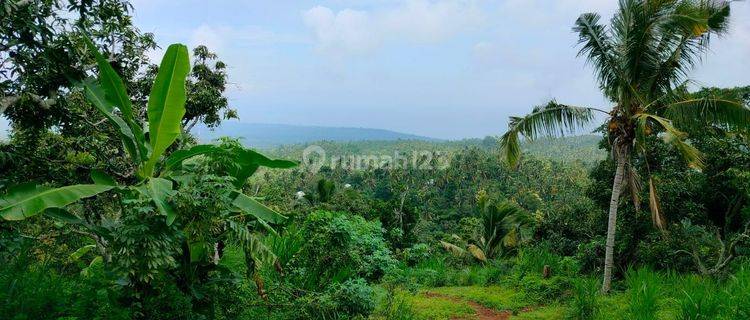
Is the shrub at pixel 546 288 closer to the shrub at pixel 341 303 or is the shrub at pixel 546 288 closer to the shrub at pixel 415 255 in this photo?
the shrub at pixel 415 255

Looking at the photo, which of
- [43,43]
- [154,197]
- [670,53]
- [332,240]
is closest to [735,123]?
[670,53]

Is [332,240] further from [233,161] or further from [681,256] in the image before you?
[681,256]

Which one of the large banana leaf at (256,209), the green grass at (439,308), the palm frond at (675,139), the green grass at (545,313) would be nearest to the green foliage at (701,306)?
the green grass at (545,313)

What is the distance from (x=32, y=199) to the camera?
3.28 m

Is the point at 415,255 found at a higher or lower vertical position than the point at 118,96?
lower

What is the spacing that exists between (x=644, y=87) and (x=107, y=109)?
7611 millimetres

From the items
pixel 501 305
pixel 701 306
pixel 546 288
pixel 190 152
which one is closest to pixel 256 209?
pixel 190 152

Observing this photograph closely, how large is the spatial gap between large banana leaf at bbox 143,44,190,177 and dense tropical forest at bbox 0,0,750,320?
12 mm

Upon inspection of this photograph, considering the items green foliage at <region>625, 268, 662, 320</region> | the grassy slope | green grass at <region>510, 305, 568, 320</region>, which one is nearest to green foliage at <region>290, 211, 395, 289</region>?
the grassy slope

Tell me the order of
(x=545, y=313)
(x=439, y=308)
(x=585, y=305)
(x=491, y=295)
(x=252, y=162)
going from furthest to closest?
(x=491, y=295) < (x=439, y=308) < (x=545, y=313) < (x=585, y=305) < (x=252, y=162)

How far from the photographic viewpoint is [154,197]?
3359 mm

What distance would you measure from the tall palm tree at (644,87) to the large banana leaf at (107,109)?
6.26 meters

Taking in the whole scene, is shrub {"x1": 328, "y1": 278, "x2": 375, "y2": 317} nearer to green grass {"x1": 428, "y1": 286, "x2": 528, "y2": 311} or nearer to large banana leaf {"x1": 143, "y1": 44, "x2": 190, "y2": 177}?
large banana leaf {"x1": 143, "y1": 44, "x2": 190, "y2": 177}

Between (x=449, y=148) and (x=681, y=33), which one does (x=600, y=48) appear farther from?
(x=449, y=148)
